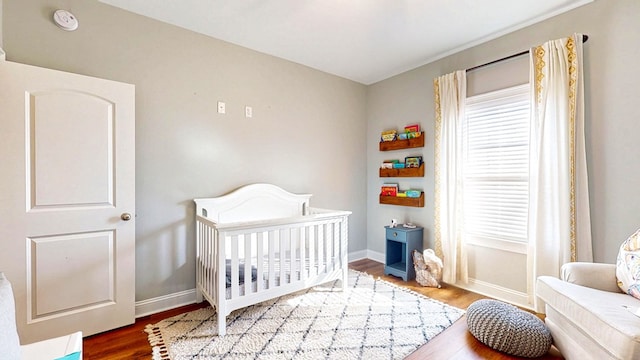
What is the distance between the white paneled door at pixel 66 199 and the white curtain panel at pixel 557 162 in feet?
10.2

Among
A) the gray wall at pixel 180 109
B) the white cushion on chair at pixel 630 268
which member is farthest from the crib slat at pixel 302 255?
the white cushion on chair at pixel 630 268

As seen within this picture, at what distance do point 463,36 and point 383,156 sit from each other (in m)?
1.56

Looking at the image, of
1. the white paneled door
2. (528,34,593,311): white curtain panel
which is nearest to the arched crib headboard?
the white paneled door

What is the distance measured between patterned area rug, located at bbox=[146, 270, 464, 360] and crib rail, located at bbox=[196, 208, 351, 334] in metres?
0.16

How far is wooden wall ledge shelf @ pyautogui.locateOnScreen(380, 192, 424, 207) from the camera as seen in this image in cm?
325

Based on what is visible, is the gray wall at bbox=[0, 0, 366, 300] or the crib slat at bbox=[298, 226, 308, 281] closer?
the gray wall at bbox=[0, 0, 366, 300]

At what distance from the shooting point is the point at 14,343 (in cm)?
86

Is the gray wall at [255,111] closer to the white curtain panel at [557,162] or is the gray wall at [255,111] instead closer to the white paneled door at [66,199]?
the white curtain panel at [557,162]

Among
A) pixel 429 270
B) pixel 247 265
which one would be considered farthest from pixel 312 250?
pixel 429 270

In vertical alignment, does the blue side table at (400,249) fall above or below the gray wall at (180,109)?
below

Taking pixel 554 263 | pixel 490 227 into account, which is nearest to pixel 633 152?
pixel 554 263

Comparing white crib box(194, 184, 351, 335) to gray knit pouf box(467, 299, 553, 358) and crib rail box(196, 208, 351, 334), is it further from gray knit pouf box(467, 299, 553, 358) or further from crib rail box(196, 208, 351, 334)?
gray knit pouf box(467, 299, 553, 358)

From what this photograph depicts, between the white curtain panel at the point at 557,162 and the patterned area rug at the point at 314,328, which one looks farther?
the white curtain panel at the point at 557,162

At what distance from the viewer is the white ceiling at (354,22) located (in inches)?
85.9
